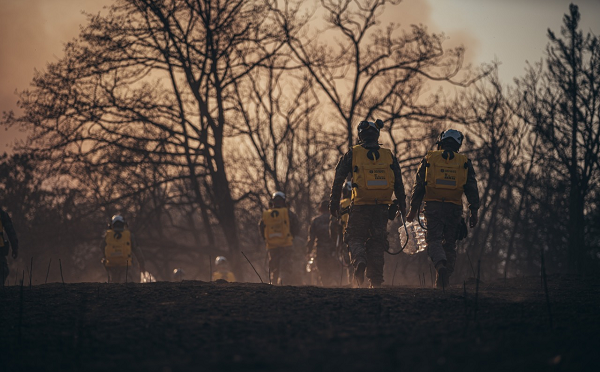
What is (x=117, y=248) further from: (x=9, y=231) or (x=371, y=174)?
(x=371, y=174)

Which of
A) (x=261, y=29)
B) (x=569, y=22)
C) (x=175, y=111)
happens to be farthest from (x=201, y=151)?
(x=569, y=22)

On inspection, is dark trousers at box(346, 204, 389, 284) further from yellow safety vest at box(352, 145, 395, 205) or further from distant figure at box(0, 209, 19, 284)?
distant figure at box(0, 209, 19, 284)

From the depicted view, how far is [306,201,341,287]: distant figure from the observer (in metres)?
16.2

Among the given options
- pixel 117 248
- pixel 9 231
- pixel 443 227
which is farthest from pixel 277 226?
pixel 443 227

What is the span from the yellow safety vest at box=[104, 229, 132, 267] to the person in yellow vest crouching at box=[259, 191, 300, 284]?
9.17 feet

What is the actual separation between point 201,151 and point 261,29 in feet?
13.1

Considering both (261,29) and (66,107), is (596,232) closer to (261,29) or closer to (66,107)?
(261,29)

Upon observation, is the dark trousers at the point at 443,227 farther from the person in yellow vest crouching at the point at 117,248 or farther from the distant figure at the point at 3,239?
the person in yellow vest crouching at the point at 117,248

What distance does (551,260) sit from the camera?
111 ft

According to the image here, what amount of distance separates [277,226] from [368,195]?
608cm

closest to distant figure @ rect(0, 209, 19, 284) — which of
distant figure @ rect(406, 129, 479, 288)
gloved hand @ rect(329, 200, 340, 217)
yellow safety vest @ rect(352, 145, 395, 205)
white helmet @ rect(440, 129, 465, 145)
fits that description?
gloved hand @ rect(329, 200, 340, 217)

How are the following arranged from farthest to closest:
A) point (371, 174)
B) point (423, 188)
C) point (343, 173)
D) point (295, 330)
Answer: point (423, 188)
point (343, 173)
point (371, 174)
point (295, 330)

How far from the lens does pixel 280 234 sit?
16297mm

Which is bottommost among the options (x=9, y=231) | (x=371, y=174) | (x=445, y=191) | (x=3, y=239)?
(x=3, y=239)
